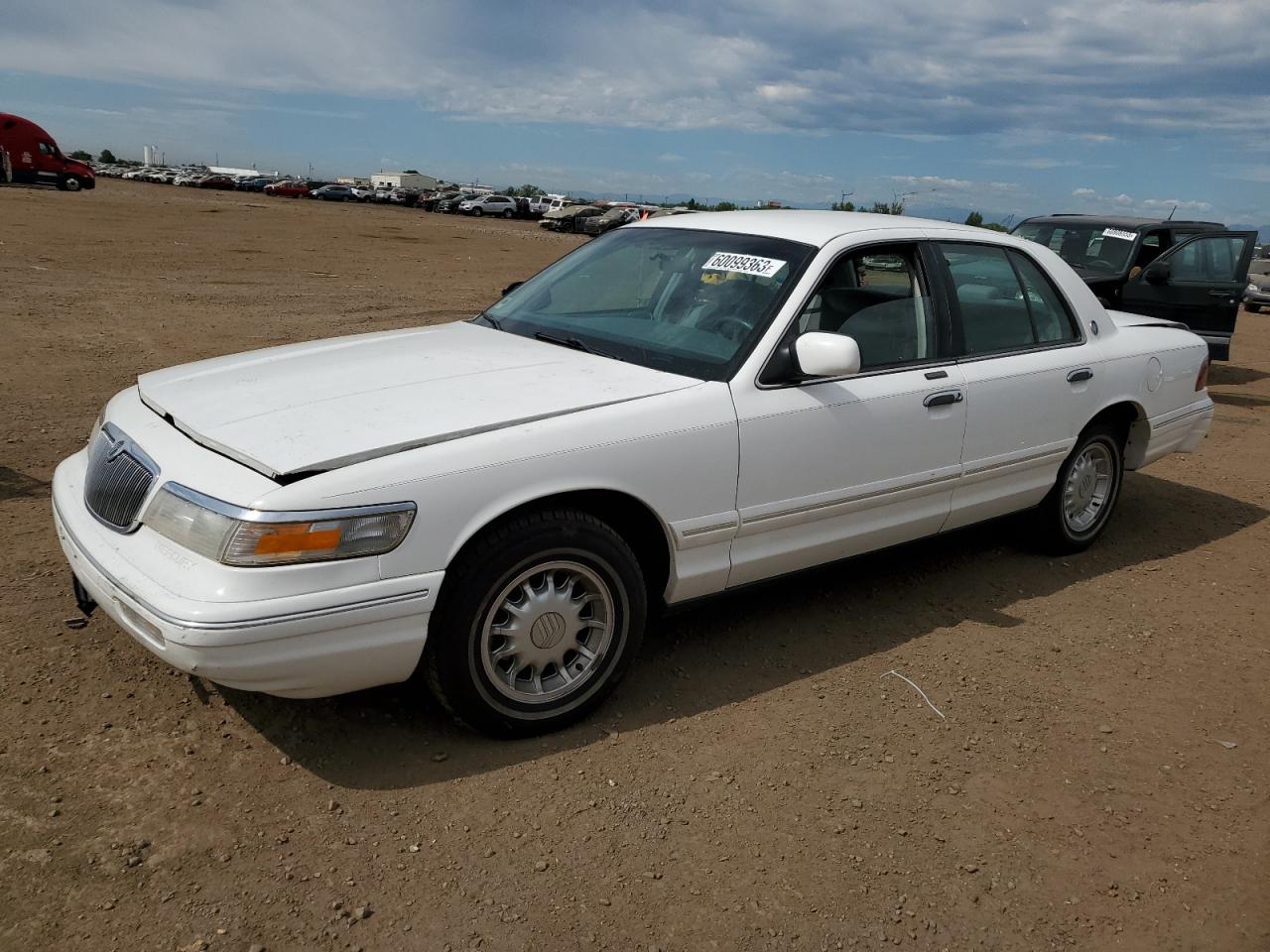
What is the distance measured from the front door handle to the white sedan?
0.02m

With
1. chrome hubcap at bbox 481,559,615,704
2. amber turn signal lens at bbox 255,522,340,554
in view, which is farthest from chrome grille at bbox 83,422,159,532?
chrome hubcap at bbox 481,559,615,704

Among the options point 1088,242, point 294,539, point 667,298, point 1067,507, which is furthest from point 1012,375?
point 1088,242

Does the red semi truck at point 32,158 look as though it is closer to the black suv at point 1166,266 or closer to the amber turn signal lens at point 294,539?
the black suv at point 1166,266

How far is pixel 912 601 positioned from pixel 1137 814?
1626mm

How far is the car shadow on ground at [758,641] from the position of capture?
10.9ft

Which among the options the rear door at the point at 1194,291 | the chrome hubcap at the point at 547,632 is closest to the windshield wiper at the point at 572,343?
the chrome hubcap at the point at 547,632

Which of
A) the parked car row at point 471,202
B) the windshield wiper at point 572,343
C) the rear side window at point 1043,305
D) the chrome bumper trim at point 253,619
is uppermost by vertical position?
the parked car row at point 471,202

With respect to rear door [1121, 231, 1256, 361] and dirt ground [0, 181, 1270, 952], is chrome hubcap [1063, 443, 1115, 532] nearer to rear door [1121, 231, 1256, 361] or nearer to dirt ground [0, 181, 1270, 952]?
dirt ground [0, 181, 1270, 952]

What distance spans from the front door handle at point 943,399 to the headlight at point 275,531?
7.47ft

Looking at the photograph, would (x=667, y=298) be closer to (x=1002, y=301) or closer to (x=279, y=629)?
(x=1002, y=301)

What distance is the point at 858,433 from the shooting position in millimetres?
3990

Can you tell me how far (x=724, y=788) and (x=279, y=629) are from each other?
1.44 m

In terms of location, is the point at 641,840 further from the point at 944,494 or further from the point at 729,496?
the point at 944,494

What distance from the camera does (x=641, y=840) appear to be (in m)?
2.98
